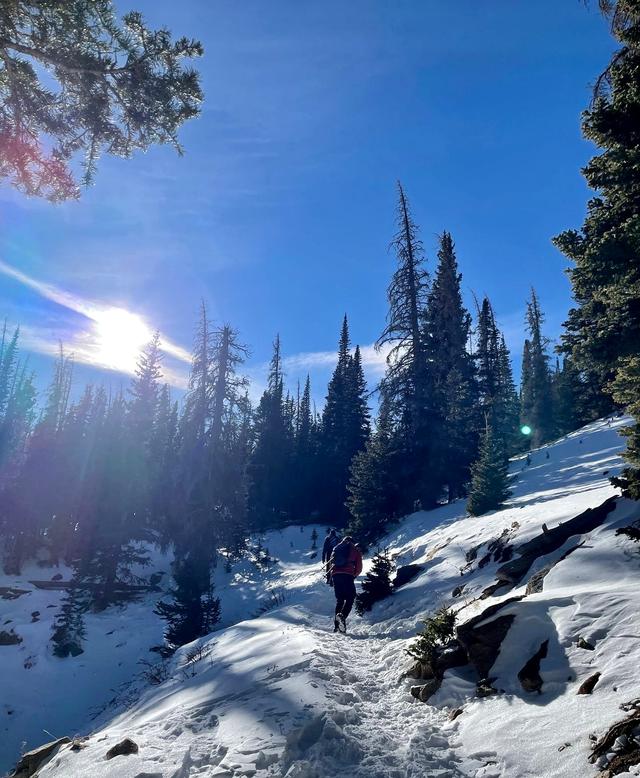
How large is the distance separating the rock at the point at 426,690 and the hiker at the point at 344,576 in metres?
4.30

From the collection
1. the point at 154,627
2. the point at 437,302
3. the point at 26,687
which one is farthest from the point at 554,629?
the point at 437,302

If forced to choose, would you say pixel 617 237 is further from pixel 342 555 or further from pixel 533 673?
pixel 342 555

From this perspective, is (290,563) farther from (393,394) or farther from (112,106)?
(112,106)

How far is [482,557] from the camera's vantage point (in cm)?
1091

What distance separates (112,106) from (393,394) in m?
20.7

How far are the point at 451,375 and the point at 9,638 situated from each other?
2286cm

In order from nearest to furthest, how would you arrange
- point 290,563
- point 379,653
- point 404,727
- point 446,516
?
point 404,727 < point 379,653 < point 446,516 < point 290,563

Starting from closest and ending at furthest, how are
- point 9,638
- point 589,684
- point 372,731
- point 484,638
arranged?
point 589,684 → point 372,731 → point 484,638 → point 9,638

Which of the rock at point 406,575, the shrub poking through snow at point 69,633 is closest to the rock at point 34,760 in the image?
the rock at point 406,575

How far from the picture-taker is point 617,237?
8148 mm

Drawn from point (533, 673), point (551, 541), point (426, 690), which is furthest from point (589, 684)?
point (551, 541)

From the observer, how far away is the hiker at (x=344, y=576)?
10328 millimetres

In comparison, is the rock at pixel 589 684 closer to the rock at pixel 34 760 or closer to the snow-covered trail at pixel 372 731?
the snow-covered trail at pixel 372 731

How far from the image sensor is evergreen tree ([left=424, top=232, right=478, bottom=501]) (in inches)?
981
